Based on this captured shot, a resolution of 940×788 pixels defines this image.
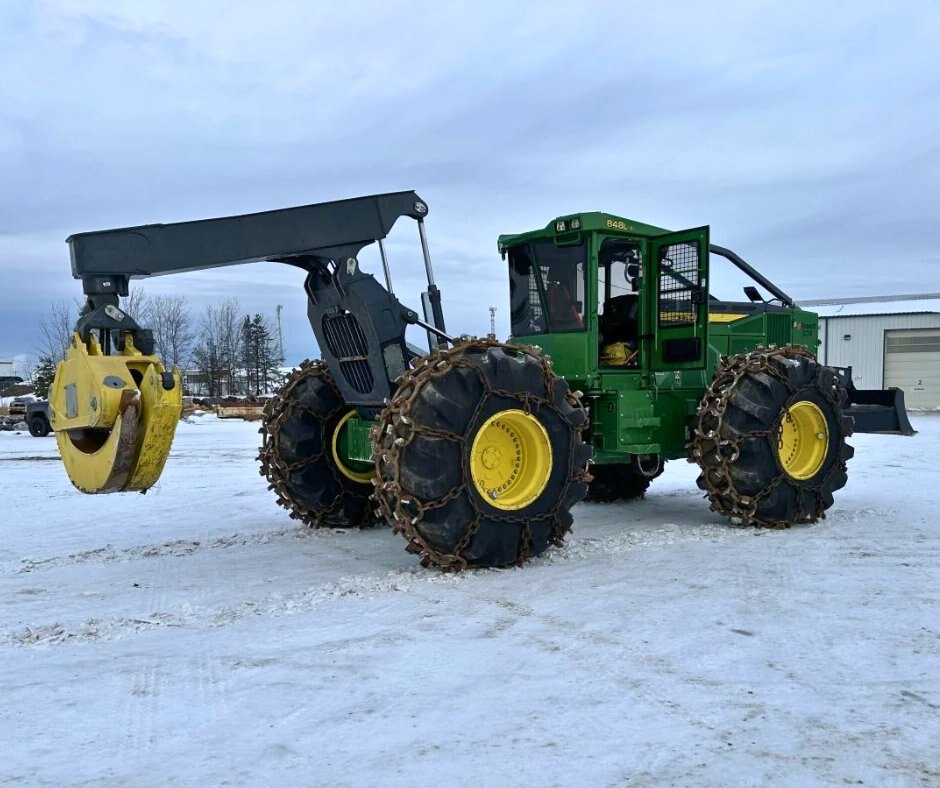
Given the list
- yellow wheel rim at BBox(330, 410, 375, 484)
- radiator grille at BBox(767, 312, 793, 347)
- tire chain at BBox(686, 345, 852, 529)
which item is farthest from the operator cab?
yellow wheel rim at BBox(330, 410, 375, 484)

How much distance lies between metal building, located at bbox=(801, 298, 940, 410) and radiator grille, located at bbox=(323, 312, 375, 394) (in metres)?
31.4

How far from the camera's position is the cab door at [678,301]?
26.1 ft

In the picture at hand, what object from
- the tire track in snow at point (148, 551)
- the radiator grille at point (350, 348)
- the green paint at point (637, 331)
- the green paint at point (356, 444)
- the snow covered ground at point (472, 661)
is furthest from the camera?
the green paint at point (637, 331)

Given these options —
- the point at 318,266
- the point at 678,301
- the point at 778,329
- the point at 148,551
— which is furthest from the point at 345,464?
the point at 778,329

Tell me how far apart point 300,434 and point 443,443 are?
91.8 inches

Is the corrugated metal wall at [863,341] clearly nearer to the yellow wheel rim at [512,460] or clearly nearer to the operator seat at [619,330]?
the operator seat at [619,330]

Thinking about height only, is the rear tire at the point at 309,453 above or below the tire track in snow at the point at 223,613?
above

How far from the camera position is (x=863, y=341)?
36.2 meters

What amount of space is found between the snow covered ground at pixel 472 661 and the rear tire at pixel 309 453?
0.30m

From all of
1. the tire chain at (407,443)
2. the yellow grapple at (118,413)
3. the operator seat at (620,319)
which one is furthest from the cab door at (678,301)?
the yellow grapple at (118,413)

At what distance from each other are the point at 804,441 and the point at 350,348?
438 cm

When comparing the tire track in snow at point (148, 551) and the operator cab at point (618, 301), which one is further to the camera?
the operator cab at point (618, 301)

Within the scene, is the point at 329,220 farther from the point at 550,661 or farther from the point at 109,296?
the point at 550,661

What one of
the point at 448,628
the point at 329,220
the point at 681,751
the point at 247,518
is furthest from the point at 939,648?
the point at 247,518
